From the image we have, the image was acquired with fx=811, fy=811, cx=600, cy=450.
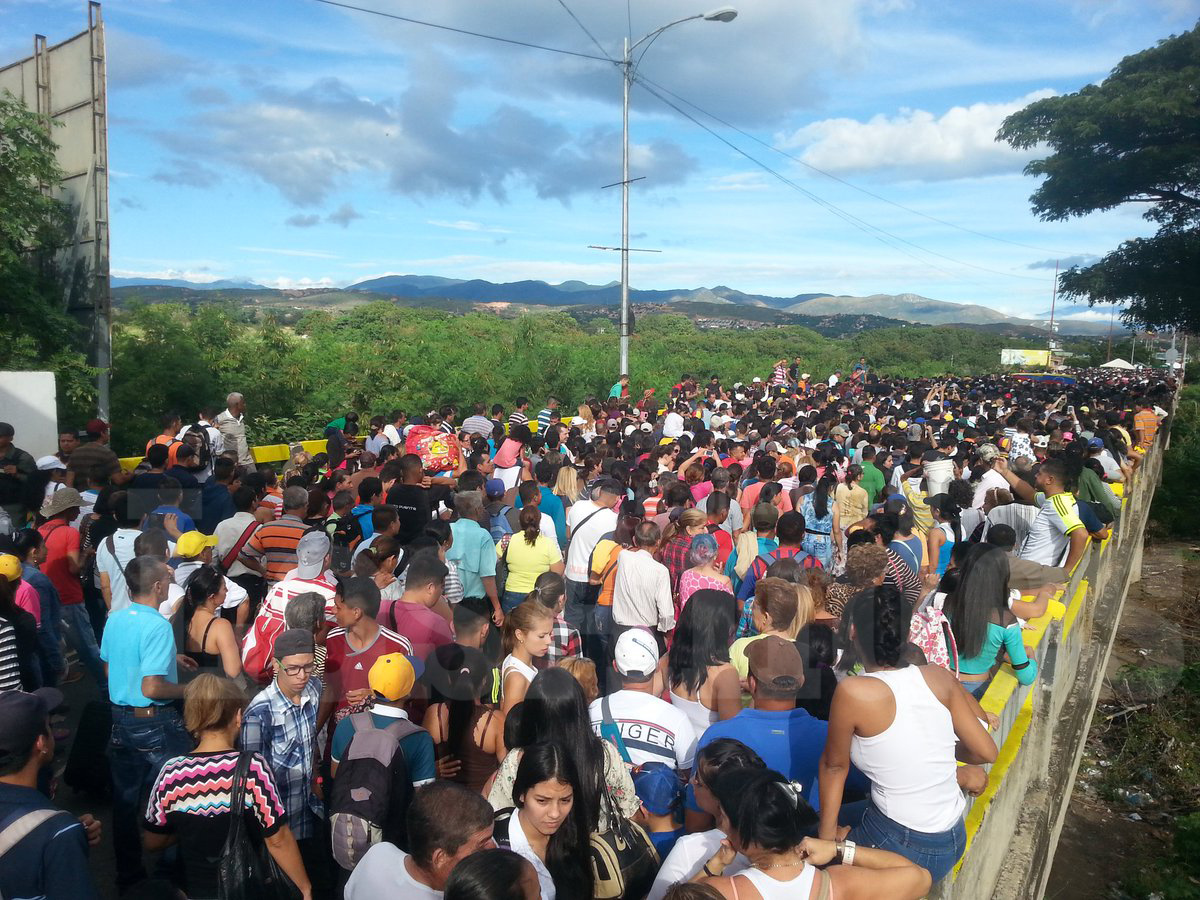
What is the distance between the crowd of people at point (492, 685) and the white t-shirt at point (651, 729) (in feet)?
0.03

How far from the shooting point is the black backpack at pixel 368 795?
3029mm

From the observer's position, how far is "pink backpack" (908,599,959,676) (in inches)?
155

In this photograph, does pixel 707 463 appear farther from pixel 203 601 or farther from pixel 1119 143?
pixel 1119 143

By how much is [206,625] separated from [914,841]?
11.6ft

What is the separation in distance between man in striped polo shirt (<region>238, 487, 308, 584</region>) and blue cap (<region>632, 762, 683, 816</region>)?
3.09m

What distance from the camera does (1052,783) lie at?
682 centimetres

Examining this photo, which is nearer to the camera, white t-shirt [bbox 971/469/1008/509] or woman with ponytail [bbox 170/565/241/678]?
woman with ponytail [bbox 170/565/241/678]

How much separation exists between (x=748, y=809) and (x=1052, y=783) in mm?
5856

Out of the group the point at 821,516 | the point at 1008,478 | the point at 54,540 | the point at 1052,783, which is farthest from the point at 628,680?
the point at 1008,478

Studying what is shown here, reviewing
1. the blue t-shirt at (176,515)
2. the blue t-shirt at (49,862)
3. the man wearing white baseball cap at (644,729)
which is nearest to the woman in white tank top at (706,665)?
the man wearing white baseball cap at (644,729)

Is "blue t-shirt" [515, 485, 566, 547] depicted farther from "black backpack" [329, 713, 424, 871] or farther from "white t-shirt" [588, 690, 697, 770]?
"black backpack" [329, 713, 424, 871]

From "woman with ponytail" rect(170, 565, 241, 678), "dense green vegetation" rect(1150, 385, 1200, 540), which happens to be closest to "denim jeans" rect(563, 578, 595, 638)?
"woman with ponytail" rect(170, 565, 241, 678)

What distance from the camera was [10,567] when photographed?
15.1 feet

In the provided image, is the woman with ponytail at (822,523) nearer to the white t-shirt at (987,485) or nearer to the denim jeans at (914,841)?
the white t-shirt at (987,485)
